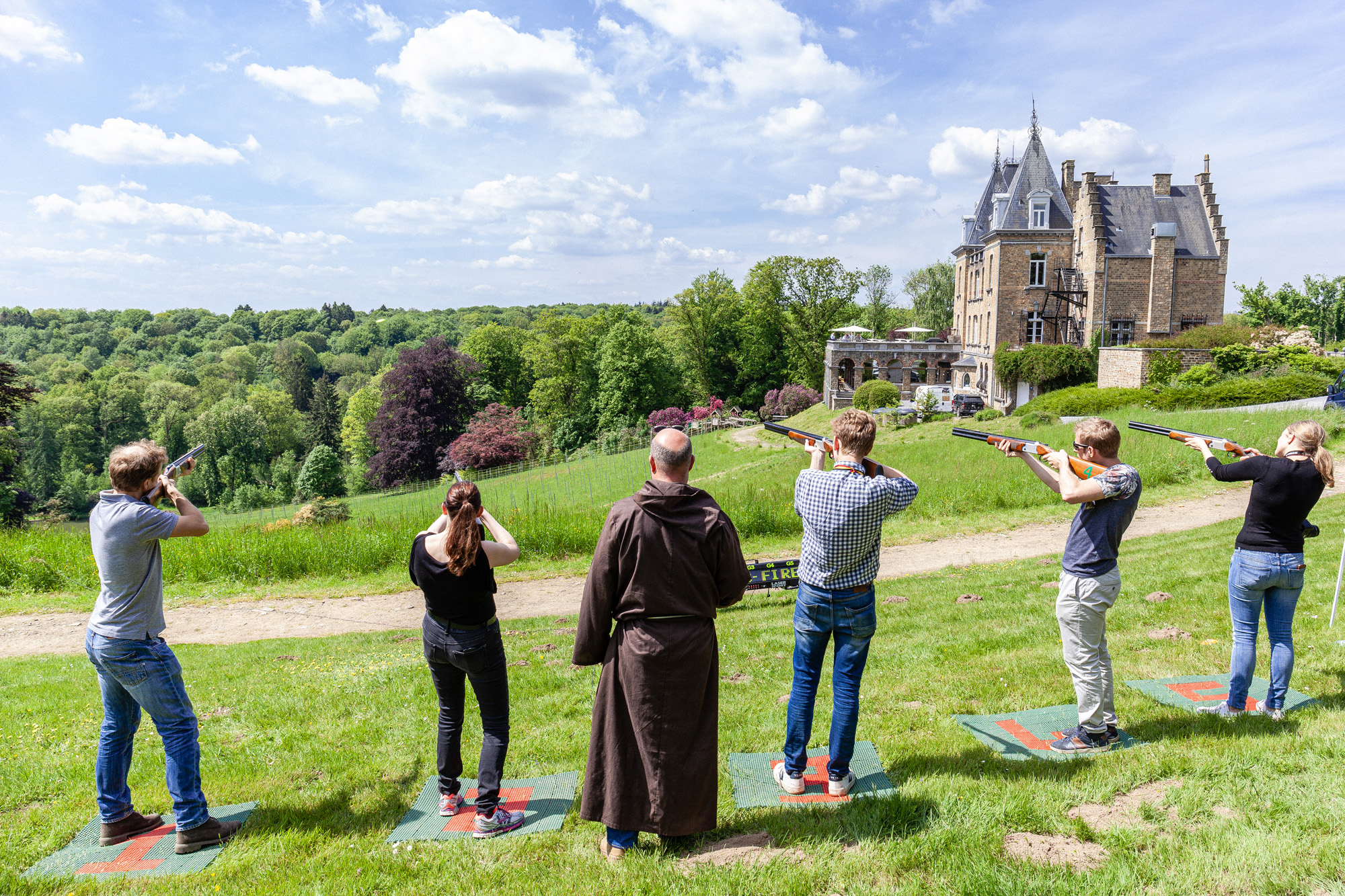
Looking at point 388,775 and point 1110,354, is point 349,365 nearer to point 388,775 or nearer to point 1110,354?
point 1110,354

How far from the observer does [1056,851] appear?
332 centimetres

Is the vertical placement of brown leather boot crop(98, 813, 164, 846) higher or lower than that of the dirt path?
higher

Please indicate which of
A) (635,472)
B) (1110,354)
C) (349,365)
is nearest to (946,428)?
(1110,354)

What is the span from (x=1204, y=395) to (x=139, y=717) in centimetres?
→ 2852

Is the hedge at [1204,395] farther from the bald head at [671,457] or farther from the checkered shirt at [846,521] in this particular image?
the bald head at [671,457]

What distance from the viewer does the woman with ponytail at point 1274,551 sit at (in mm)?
4367

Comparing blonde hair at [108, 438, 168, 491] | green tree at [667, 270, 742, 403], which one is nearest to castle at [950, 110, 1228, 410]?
green tree at [667, 270, 742, 403]

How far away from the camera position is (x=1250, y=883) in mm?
2922

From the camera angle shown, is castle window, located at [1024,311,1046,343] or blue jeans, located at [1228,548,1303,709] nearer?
blue jeans, located at [1228,548,1303,709]

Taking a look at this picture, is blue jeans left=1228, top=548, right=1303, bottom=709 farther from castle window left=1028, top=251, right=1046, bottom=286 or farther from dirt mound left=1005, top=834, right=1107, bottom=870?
castle window left=1028, top=251, right=1046, bottom=286

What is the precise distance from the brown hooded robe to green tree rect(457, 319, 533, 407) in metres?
58.2

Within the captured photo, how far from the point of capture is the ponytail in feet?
12.2

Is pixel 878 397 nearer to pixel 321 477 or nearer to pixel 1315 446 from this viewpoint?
pixel 1315 446

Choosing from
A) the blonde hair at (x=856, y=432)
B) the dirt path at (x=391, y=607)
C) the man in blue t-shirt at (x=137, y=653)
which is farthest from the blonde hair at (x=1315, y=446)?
the dirt path at (x=391, y=607)
